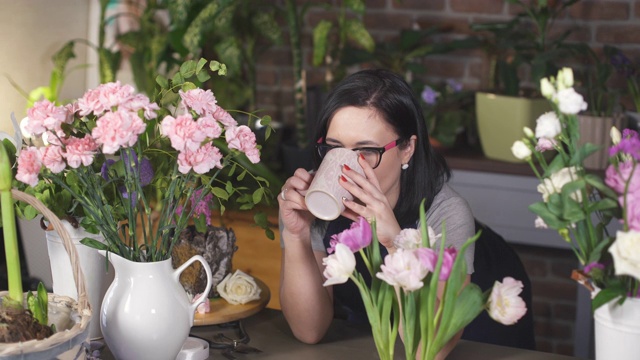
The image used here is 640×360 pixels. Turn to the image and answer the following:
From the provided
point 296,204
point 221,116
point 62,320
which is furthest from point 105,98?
point 296,204

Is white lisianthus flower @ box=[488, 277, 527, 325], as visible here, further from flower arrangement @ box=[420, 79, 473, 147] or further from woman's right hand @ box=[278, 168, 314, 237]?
flower arrangement @ box=[420, 79, 473, 147]

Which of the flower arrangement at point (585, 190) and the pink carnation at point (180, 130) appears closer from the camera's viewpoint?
the flower arrangement at point (585, 190)

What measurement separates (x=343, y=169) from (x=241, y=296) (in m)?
0.38

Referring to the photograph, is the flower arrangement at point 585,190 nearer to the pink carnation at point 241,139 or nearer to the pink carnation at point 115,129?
the pink carnation at point 241,139

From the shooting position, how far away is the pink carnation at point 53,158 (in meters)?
1.36

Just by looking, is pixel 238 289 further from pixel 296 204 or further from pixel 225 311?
pixel 296 204

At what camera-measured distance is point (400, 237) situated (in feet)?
4.23

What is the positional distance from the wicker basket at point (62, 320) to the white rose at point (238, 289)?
16.4 inches

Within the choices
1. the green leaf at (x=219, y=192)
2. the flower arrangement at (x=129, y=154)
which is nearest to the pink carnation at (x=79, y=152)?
the flower arrangement at (x=129, y=154)

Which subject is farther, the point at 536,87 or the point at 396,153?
the point at 536,87

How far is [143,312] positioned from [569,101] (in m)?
0.71

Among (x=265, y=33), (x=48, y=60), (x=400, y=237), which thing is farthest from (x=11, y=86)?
(x=400, y=237)

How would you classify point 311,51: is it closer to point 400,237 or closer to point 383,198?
point 383,198

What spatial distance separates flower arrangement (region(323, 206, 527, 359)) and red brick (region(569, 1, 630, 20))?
2034 millimetres
